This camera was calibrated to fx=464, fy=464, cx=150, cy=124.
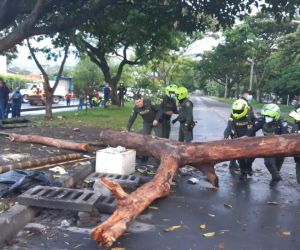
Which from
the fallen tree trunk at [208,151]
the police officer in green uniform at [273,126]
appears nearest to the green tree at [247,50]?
the police officer in green uniform at [273,126]

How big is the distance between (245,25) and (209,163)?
40573mm

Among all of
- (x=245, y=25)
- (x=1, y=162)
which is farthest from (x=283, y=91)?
(x=1, y=162)

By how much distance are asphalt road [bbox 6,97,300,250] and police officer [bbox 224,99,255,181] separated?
1.40 ft

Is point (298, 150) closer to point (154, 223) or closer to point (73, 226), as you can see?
point (154, 223)

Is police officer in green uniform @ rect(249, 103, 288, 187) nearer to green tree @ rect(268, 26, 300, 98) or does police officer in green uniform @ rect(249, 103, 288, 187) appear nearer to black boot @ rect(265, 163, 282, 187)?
black boot @ rect(265, 163, 282, 187)

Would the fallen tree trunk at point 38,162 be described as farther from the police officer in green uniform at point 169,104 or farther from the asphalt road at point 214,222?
the asphalt road at point 214,222

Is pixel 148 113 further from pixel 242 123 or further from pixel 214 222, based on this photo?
pixel 214 222

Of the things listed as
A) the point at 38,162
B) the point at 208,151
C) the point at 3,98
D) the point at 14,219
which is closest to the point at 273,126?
the point at 208,151

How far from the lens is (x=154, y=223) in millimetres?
5777

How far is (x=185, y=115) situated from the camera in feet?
33.3

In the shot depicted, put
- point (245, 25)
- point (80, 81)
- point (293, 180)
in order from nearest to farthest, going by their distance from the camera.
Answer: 1. point (293, 180)
2. point (245, 25)
3. point (80, 81)

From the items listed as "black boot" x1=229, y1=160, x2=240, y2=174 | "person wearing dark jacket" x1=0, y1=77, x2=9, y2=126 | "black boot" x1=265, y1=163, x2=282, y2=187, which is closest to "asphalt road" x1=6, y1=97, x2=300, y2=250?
"black boot" x1=265, y1=163, x2=282, y2=187

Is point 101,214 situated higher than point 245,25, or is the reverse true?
point 245,25

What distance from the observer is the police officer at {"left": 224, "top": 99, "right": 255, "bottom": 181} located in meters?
9.05
